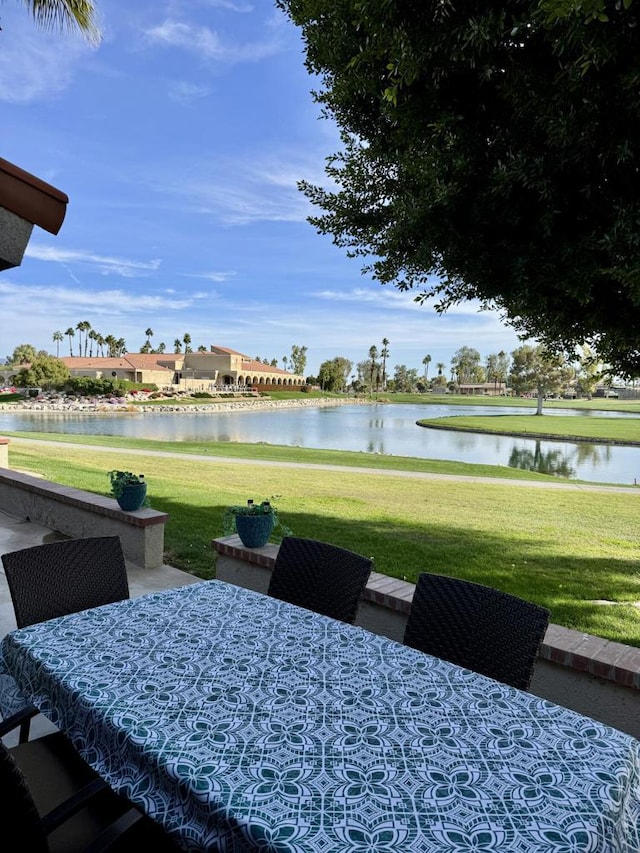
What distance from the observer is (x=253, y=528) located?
14.1ft

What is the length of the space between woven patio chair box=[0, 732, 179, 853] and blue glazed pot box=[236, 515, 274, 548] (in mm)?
2213

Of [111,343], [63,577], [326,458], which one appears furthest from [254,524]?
[111,343]

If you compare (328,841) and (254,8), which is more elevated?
(254,8)

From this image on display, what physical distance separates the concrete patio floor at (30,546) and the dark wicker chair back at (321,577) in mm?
1542

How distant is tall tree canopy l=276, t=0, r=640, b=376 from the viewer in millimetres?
3055

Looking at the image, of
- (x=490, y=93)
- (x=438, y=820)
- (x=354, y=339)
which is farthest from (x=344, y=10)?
(x=354, y=339)

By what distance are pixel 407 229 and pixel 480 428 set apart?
136ft

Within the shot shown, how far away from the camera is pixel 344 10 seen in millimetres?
3688

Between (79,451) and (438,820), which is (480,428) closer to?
(79,451)

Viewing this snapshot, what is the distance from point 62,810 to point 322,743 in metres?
0.80

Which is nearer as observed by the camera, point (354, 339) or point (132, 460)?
point (132, 460)

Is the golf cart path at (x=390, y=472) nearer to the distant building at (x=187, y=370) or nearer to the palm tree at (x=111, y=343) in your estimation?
the distant building at (x=187, y=370)

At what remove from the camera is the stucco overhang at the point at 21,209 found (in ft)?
7.88

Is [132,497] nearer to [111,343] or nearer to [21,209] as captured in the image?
[21,209]
